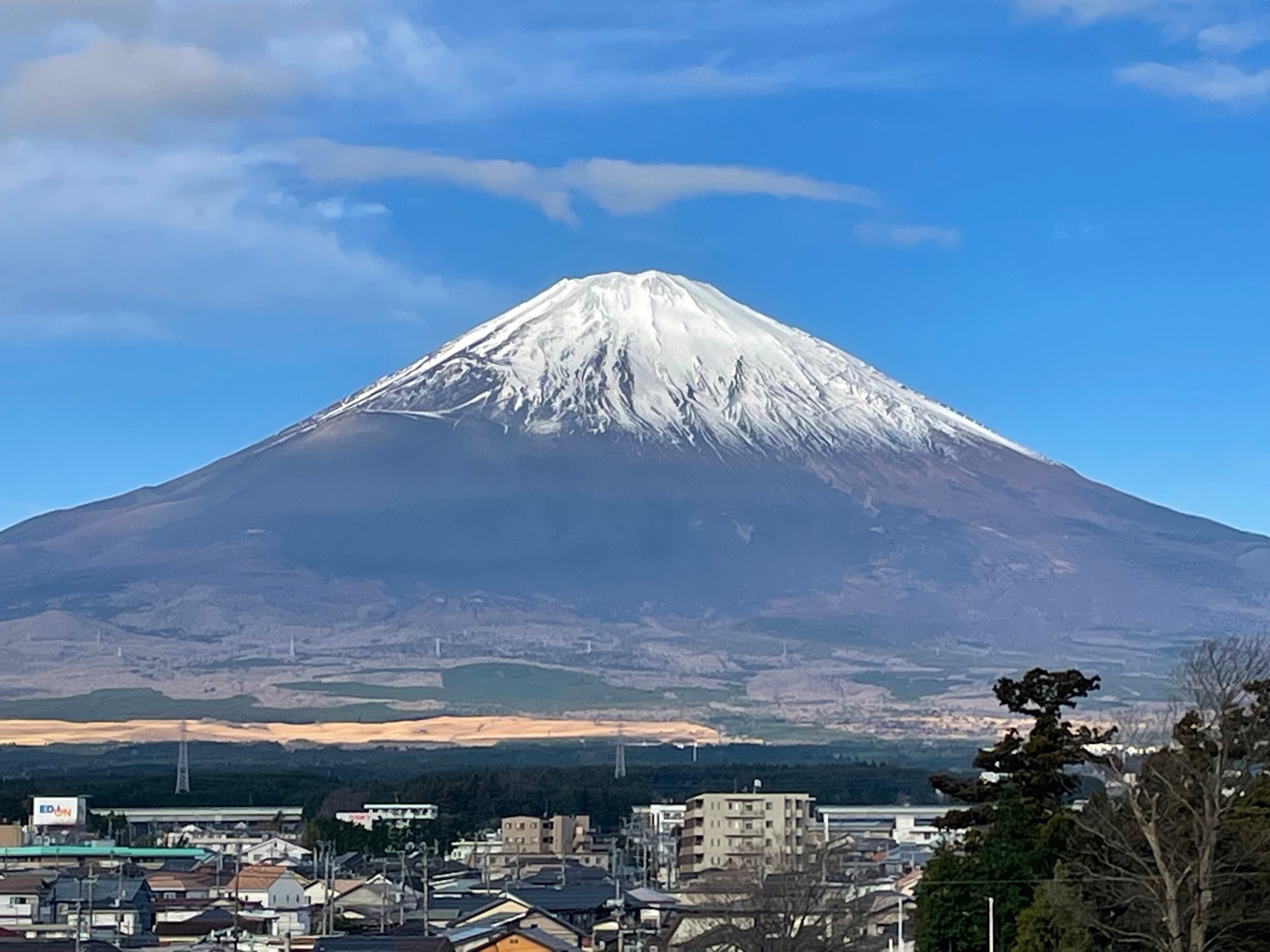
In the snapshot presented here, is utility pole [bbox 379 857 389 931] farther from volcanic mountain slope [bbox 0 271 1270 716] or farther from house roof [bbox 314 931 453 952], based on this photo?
volcanic mountain slope [bbox 0 271 1270 716]

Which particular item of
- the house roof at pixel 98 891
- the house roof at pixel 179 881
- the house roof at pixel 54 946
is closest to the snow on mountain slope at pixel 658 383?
the house roof at pixel 179 881

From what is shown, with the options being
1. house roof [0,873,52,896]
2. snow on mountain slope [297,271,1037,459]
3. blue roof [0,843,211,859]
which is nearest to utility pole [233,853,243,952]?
blue roof [0,843,211,859]

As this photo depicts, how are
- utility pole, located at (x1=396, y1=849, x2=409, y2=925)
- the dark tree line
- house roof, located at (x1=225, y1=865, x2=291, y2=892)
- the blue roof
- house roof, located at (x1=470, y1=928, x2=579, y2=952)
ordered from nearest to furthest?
1. the dark tree line
2. house roof, located at (x1=470, y1=928, x2=579, y2=952)
3. utility pole, located at (x1=396, y1=849, x2=409, y2=925)
4. house roof, located at (x1=225, y1=865, x2=291, y2=892)
5. the blue roof

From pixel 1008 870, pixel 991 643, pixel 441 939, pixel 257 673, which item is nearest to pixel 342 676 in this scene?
pixel 257 673

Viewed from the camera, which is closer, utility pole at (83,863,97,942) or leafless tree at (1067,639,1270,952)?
leafless tree at (1067,639,1270,952)

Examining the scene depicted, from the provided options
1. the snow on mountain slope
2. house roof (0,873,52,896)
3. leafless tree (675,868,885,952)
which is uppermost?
the snow on mountain slope

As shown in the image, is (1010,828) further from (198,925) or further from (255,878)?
(255,878)

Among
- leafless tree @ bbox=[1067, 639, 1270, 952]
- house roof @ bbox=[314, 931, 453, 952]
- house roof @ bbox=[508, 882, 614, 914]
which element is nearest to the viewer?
leafless tree @ bbox=[1067, 639, 1270, 952]

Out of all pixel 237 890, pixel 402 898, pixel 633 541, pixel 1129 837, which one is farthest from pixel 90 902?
pixel 633 541
